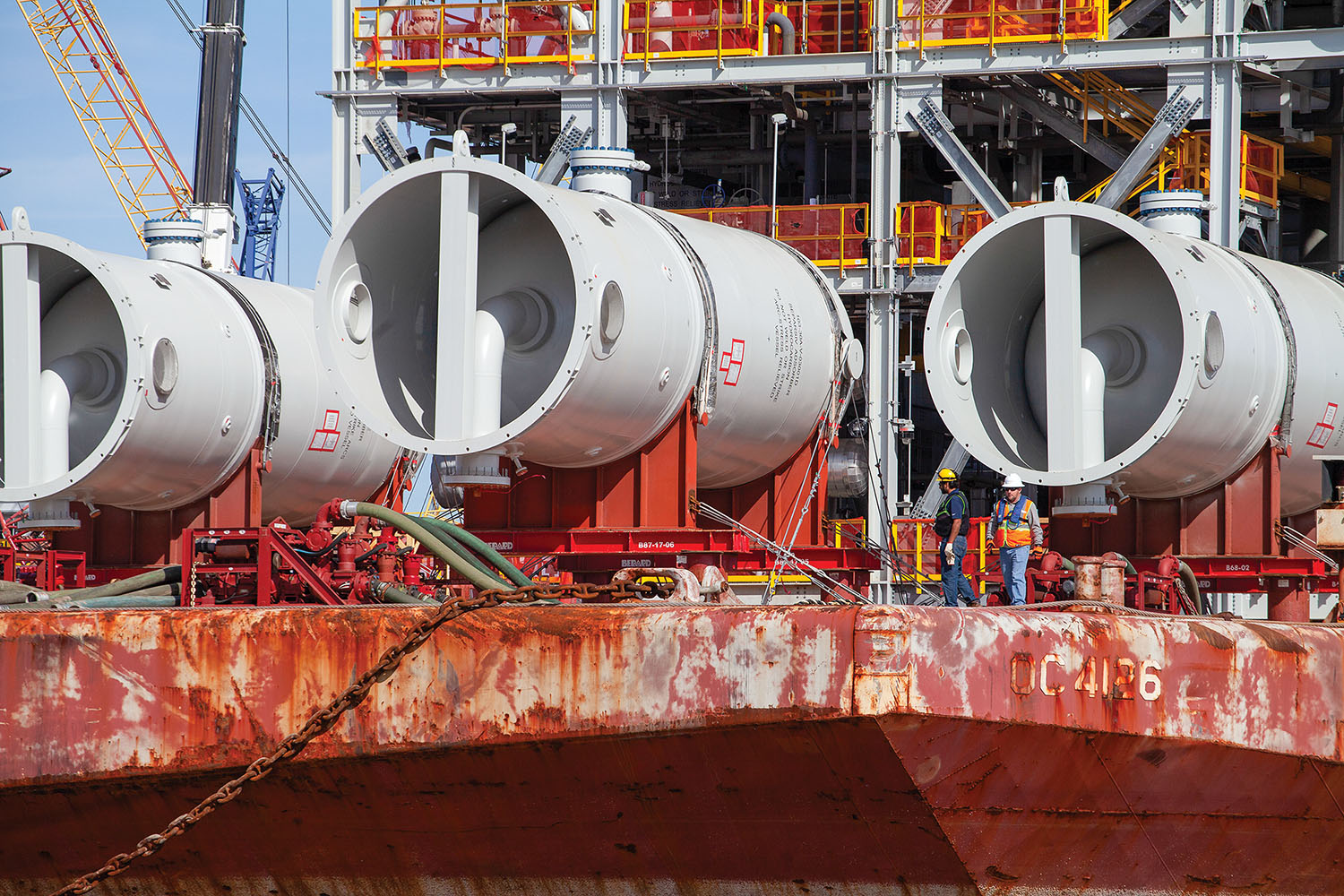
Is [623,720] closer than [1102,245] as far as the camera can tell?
Yes

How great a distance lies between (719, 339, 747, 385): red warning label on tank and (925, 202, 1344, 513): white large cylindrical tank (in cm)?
181

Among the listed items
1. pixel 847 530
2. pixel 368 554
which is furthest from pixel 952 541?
pixel 847 530

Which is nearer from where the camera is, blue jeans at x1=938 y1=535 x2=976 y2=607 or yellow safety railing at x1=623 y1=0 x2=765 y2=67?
blue jeans at x1=938 y1=535 x2=976 y2=607

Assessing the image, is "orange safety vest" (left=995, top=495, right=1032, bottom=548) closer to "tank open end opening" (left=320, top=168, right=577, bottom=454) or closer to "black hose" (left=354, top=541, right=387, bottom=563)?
"tank open end opening" (left=320, top=168, right=577, bottom=454)

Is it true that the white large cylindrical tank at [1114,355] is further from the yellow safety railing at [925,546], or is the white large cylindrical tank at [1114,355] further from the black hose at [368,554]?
the black hose at [368,554]

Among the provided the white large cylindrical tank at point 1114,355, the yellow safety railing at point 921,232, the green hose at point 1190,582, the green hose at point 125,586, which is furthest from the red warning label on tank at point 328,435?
the yellow safety railing at point 921,232

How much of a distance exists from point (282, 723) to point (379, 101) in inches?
699

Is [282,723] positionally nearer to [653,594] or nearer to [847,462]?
[653,594]

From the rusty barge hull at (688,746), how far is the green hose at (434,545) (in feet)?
2.78

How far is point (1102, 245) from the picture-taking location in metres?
12.8

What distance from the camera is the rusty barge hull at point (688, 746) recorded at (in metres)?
7.30

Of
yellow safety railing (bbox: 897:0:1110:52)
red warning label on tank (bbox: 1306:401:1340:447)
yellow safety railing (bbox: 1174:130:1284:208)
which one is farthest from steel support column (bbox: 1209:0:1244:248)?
red warning label on tank (bbox: 1306:401:1340:447)

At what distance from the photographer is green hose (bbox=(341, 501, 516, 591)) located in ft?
28.4

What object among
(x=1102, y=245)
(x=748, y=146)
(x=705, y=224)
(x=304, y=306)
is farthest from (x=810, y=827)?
(x=748, y=146)
